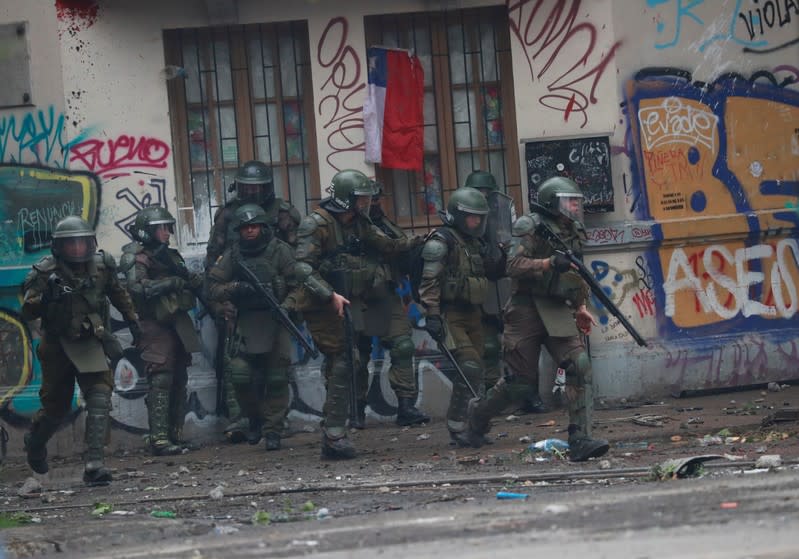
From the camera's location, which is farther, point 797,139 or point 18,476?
point 797,139

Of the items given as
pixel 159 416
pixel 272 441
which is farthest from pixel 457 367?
pixel 159 416

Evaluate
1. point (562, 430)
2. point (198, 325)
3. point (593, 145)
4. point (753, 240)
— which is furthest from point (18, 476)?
point (753, 240)

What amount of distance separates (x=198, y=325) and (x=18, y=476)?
200 cm

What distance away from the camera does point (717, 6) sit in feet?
41.7

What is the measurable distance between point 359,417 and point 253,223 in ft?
5.53

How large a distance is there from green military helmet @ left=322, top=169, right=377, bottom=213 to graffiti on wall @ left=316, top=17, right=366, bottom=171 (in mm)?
1749

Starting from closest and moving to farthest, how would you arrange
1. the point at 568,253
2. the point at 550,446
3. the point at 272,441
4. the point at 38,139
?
1. the point at 568,253
2. the point at 550,446
3. the point at 272,441
4. the point at 38,139

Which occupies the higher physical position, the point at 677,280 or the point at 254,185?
the point at 254,185

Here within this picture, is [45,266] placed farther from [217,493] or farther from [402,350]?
[402,350]

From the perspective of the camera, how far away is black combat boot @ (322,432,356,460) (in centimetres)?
1061

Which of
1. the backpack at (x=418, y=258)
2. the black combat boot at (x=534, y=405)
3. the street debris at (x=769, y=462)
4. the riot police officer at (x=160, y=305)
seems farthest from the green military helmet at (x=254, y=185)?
the street debris at (x=769, y=462)

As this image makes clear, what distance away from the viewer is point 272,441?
1157 centimetres

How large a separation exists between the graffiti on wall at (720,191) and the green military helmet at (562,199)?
120 inches

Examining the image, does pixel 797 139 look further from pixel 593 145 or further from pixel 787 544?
pixel 787 544
